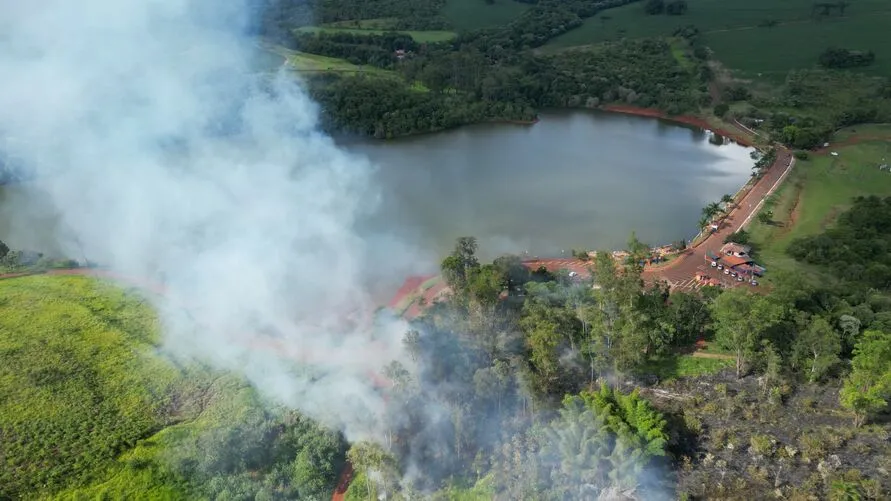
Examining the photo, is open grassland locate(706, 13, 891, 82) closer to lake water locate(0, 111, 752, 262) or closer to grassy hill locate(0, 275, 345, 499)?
lake water locate(0, 111, 752, 262)

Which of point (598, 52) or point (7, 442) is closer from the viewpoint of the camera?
point (7, 442)

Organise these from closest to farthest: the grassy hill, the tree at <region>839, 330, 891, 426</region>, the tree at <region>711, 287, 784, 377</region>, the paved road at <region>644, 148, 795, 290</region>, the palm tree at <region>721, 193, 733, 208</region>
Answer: the grassy hill → the tree at <region>839, 330, 891, 426</region> → the tree at <region>711, 287, 784, 377</region> → the paved road at <region>644, 148, 795, 290</region> → the palm tree at <region>721, 193, 733, 208</region>

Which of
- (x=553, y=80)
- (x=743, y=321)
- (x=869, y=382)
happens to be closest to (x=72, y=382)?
(x=743, y=321)

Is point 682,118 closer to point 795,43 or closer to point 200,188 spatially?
point 795,43

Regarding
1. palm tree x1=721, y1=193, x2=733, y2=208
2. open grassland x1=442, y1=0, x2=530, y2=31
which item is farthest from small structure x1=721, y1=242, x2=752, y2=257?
open grassland x1=442, y1=0, x2=530, y2=31

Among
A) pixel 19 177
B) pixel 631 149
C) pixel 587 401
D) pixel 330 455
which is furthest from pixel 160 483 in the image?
pixel 631 149

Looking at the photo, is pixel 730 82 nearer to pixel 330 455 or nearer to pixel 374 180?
pixel 374 180

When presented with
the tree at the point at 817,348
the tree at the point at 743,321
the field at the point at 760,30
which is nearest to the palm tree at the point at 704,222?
the tree at the point at 743,321
